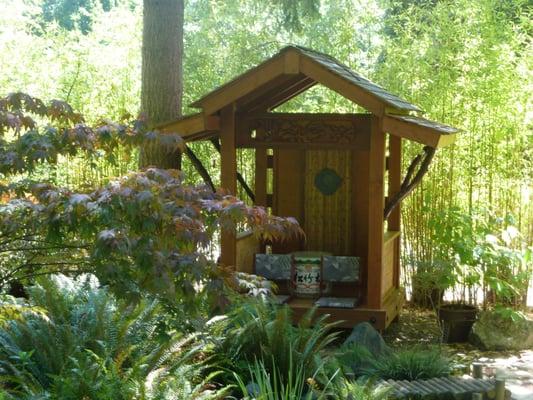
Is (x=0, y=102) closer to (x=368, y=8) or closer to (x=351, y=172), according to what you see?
(x=351, y=172)

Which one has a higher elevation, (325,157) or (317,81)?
(317,81)

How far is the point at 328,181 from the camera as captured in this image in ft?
27.1

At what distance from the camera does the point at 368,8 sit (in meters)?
10.6

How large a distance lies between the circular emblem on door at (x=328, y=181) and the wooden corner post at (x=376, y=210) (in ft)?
3.89

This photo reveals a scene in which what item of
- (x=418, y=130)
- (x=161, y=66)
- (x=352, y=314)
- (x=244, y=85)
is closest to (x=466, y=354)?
(x=352, y=314)

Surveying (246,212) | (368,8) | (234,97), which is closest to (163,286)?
(246,212)

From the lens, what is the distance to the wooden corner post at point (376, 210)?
7020 mm

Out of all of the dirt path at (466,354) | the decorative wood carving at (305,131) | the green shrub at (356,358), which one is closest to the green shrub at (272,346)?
the green shrub at (356,358)

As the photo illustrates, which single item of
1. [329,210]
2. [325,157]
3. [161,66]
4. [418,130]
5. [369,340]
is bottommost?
[369,340]

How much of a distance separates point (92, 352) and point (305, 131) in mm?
3181

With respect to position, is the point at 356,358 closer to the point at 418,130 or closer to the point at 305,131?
the point at 418,130

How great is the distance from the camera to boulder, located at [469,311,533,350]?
7535 millimetres

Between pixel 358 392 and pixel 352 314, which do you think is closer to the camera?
pixel 358 392

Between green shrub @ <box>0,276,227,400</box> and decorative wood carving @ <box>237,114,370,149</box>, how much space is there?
219cm
